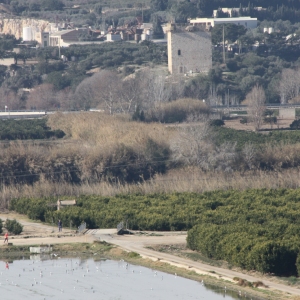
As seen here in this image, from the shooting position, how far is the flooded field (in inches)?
1462

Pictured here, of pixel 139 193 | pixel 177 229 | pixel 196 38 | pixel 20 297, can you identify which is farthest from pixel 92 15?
pixel 20 297

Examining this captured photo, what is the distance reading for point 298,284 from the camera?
1463 inches

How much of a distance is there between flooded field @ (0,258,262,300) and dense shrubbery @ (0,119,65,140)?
135 ft

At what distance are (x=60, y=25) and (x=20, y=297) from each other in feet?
431

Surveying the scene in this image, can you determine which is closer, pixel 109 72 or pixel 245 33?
pixel 109 72

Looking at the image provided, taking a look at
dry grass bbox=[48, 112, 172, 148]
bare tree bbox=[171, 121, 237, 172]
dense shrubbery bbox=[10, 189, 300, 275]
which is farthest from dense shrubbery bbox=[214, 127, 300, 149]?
dense shrubbery bbox=[10, 189, 300, 275]

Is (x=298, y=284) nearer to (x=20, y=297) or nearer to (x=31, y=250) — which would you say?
(x=20, y=297)

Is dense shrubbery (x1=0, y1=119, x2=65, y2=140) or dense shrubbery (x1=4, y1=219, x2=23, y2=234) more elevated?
dense shrubbery (x1=4, y1=219, x2=23, y2=234)

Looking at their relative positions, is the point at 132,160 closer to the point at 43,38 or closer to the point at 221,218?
the point at 221,218

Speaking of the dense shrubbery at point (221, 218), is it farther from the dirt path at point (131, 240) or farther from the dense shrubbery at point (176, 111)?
the dense shrubbery at point (176, 111)

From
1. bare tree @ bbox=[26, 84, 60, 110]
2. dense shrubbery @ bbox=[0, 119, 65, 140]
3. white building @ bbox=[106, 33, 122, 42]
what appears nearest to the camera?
dense shrubbery @ bbox=[0, 119, 65, 140]

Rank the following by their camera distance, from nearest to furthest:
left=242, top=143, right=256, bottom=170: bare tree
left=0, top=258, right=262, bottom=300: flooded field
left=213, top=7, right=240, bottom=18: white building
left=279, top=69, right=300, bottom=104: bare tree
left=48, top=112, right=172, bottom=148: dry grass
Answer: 1. left=0, top=258, right=262, bottom=300: flooded field
2. left=242, top=143, right=256, bottom=170: bare tree
3. left=48, top=112, right=172, bottom=148: dry grass
4. left=279, top=69, right=300, bottom=104: bare tree
5. left=213, top=7, right=240, bottom=18: white building

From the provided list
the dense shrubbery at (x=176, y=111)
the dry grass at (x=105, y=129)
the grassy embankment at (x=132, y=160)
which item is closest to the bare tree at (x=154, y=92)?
the dense shrubbery at (x=176, y=111)

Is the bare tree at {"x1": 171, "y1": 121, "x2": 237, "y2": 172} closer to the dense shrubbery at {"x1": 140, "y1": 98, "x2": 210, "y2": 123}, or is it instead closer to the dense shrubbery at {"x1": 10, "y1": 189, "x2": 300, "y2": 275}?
the dense shrubbery at {"x1": 140, "y1": 98, "x2": 210, "y2": 123}
